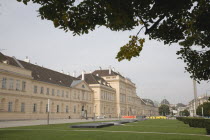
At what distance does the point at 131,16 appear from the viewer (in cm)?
645

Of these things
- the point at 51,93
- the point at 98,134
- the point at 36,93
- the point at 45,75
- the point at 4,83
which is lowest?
the point at 98,134

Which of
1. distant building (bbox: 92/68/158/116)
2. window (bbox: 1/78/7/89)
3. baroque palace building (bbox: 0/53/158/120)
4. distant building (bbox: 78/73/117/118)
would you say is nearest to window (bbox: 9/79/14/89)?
baroque palace building (bbox: 0/53/158/120)

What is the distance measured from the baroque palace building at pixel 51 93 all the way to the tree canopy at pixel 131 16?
29924 millimetres

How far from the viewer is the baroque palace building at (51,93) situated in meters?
43.7

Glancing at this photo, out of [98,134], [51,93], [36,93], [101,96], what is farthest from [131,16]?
[101,96]

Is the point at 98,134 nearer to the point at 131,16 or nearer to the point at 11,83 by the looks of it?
the point at 131,16

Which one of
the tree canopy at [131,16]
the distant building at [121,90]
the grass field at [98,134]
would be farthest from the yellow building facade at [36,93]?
the tree canopy at [131,16]

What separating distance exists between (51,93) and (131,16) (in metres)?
53.4

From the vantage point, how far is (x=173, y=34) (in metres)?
7.32

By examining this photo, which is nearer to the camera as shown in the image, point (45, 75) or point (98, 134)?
point (98, 134)

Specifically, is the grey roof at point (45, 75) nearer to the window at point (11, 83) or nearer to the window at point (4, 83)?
the window at point (11, 83)

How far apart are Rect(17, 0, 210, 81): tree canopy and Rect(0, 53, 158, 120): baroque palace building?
29.9 m

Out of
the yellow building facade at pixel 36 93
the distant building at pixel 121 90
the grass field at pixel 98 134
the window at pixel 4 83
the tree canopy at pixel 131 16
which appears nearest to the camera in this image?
the tree canopy at pixel 131 16

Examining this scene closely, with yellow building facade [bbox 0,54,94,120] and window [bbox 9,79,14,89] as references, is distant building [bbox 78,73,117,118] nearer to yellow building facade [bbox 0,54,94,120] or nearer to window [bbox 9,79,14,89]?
yellow building facade [bbox 0,54,94,120]
